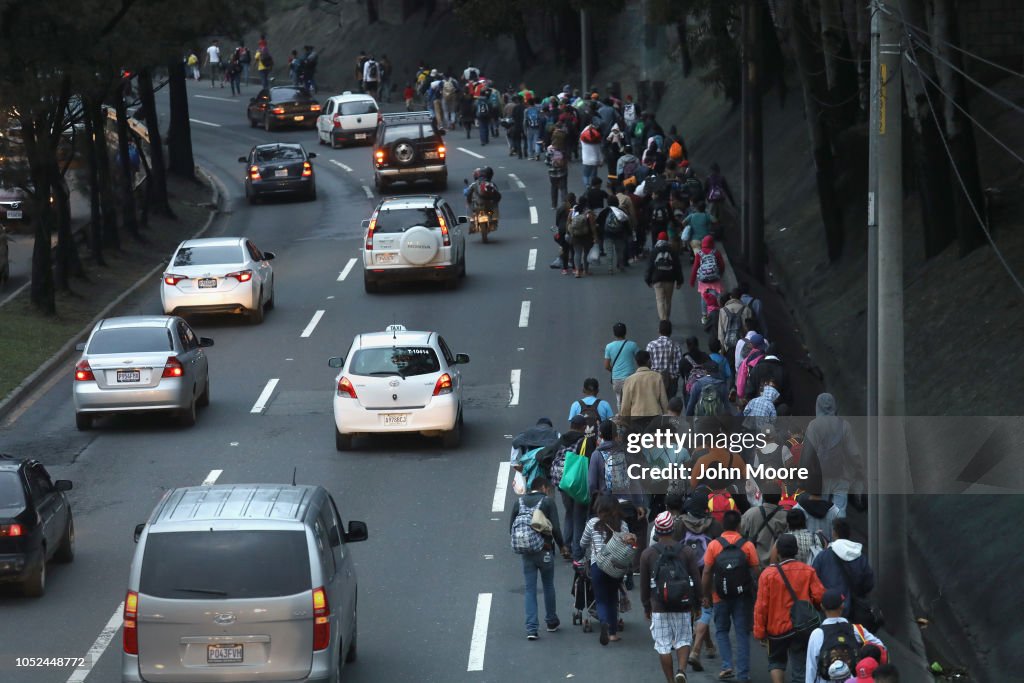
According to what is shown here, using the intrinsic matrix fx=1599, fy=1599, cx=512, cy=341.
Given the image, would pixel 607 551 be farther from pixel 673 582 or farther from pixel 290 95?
pixel 290 95

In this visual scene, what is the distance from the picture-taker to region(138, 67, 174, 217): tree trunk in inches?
1676

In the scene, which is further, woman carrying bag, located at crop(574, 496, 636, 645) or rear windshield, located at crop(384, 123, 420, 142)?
rear windshield, located at crop(384, 123, 420, 142)

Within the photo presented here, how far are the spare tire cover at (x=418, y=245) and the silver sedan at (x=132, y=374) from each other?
8764 millimetres

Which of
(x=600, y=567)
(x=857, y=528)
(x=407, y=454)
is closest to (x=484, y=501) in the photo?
(x=407, y=454)

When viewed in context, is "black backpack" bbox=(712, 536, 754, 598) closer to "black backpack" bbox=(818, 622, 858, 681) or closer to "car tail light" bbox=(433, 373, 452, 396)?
"black backpack" bbox=(818, 622, 858, 681)

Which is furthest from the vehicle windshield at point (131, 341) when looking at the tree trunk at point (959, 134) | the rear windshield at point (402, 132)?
the rear windshield at point (402, 132)

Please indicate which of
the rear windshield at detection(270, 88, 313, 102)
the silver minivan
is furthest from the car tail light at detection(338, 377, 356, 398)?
the rear windshield at detection(270, 88, 313, 102)

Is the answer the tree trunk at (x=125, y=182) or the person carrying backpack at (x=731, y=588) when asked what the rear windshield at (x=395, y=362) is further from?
the tree trunk at (x=125, y=182)

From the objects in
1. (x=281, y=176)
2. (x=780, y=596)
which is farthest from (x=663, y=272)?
(x=281, y=176)

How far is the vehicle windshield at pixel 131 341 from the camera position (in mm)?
22641

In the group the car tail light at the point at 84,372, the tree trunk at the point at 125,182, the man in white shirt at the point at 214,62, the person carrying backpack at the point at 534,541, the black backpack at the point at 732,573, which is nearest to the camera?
the black backpack at the point at 732,573

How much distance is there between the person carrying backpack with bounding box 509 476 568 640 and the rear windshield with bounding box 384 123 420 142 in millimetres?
31708

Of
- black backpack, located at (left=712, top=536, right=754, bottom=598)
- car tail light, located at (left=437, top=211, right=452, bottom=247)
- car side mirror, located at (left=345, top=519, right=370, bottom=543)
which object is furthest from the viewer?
car tail light, located at (left=437, top=211, right=452, bottom=247)

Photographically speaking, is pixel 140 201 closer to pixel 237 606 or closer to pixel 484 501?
pixel 484 501
